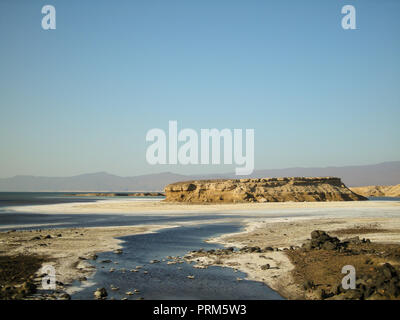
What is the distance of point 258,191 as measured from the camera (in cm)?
8950

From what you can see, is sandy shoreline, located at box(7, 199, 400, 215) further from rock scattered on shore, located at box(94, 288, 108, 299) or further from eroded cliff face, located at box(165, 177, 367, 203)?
rock scattered on shore, located at box(94, 288, 108, 299)

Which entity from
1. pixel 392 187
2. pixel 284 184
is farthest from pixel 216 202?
pixel 392 187

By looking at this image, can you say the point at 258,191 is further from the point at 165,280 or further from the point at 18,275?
the point at 18,275

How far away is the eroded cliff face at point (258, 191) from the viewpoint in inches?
3450

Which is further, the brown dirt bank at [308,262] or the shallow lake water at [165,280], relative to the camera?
the shallow lake water at [165,280]

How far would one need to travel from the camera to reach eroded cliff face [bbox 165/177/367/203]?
87.6 metres

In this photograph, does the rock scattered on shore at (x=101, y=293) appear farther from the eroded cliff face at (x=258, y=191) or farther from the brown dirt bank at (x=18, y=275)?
the eroded cliff face at (x=258, y=191)

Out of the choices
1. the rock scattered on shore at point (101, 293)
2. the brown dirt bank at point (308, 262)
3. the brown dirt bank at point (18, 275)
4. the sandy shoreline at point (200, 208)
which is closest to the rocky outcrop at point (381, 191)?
the sandy shoreline at point (200, 208)

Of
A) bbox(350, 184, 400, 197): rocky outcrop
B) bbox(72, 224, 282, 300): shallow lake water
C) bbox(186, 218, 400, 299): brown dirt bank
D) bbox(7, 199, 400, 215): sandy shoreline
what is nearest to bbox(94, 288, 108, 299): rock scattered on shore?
bbox(72, 224, 282, 300): shallow lake water

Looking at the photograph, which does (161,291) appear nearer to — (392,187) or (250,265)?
(250,265)

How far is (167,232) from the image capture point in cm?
2981

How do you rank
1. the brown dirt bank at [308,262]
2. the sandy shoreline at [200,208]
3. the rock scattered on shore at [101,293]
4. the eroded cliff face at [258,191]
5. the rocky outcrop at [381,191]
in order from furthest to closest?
1. the rocky outcrop at [381,191]
2. the eroded cliff face at [258,191]
3. the sandy shoreline at [200,208]
4. the rock scattered on shore at [101,293]
5. the brown dirt bank at [308,262]

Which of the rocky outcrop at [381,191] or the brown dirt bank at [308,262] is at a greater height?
the brown dirt bank at [308,262]

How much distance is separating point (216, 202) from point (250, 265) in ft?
238
